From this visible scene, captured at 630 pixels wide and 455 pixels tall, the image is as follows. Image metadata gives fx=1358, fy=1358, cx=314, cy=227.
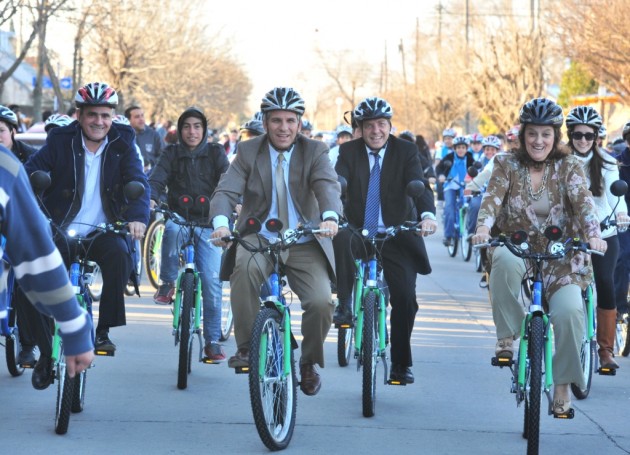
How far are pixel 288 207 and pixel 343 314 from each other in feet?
5.55

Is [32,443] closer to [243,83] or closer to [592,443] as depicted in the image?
[592,443]

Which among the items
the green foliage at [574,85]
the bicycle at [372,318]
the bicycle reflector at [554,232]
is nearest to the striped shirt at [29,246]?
the bicycle reflector at [554,232]

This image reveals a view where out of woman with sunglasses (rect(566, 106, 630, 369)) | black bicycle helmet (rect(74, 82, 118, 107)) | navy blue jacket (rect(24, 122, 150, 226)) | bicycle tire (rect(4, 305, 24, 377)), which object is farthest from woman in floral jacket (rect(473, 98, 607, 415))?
bicycle tire (rect(4, 305, 24, 377))

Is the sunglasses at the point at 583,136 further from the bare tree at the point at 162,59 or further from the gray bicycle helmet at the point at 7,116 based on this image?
the bare tree at the point at 162,59

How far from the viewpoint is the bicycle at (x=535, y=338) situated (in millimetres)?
6770

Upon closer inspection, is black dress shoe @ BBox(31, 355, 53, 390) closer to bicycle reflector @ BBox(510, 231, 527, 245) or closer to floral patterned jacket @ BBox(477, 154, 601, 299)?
floral patterned jacket @ BBox(477, 154, 601, 299)

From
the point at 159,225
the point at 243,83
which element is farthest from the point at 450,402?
the point at 243,83

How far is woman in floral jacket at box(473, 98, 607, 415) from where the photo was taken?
7.13 meters

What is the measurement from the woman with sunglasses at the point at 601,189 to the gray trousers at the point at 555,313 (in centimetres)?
228

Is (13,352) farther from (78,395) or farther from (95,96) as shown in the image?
(95,96)

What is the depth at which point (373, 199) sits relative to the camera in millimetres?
8984

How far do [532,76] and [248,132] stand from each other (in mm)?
36610

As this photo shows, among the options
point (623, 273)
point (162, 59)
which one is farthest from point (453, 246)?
point (162, 59)

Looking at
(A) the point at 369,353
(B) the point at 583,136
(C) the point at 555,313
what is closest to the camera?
(C) the point at 555,313
